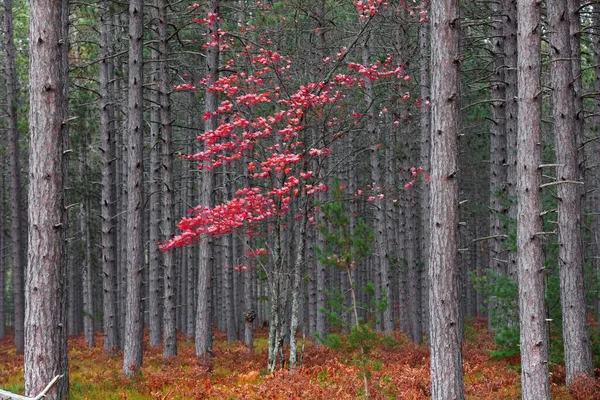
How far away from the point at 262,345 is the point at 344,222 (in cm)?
1547

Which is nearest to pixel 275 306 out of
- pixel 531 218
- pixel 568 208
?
pixel 568 208

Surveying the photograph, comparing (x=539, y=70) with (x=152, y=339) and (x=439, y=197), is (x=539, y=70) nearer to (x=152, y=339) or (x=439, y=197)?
(x=439, y=197)

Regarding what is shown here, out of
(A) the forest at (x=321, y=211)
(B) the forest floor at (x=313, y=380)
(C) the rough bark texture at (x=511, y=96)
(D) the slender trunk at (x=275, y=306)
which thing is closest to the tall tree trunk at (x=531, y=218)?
(A) the forest at (x=321, y=211)

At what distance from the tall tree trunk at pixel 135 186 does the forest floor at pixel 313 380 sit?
94 centimetres

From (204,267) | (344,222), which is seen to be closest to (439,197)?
(344,222)

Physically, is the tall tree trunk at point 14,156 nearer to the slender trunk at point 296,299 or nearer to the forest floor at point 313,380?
the forest floor at point 313,380

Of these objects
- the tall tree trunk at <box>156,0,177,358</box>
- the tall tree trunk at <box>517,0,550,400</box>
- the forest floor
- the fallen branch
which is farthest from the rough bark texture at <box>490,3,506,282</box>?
the fallen branch

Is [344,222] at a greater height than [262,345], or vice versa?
[344,222]

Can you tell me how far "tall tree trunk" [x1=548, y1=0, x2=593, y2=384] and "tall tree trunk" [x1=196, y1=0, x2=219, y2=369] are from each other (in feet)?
23.8

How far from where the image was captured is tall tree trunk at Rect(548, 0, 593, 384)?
11.0 m

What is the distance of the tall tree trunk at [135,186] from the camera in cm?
1399

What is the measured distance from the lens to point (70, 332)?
31500 millimetres

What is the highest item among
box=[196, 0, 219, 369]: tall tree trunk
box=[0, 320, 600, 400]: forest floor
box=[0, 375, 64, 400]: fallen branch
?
box=[196, 0, 219, 369]: tall tree trunk

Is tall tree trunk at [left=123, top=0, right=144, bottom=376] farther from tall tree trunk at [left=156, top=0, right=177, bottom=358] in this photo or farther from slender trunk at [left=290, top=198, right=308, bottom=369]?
slender trunk at [left=290, top=198, right=308, bottom=369]
